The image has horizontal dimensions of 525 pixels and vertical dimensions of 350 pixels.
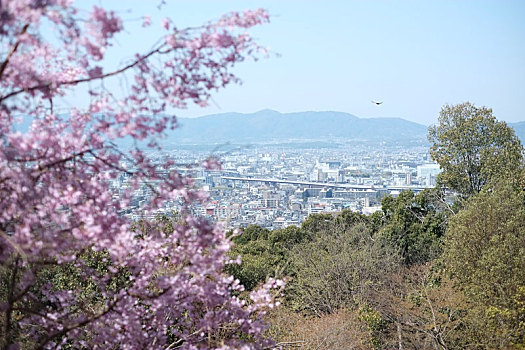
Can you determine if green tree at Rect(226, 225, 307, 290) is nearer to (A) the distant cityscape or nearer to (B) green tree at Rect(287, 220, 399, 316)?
(B) green tree at Rect(287, 220, 399, 316)

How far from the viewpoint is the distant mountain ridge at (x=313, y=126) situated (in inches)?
2781

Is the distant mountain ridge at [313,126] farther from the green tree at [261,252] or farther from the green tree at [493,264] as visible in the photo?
the green tree at [493,264]

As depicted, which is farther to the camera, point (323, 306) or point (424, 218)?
point (424, 218)

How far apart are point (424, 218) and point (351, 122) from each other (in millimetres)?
80482

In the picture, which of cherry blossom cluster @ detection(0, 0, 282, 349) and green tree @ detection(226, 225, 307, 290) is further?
green tree @ detection(226, 225, 307, 290)

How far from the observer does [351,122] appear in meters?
97.8

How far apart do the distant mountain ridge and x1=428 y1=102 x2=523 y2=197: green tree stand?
4570 centimetres

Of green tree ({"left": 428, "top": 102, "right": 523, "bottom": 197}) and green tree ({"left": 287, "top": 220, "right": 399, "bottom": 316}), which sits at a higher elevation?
green tree ({"left": 428, "top": 102, "right": 523, "bottom": 197})

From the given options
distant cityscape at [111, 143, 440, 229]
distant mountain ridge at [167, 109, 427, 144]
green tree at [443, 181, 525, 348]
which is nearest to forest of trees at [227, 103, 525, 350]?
green tree at [443, 181, 525, 348]

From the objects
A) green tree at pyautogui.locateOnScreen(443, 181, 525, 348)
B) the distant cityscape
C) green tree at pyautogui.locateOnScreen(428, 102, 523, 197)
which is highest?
green tree at pyautogui.locateOnScreen(428, 102, 523, 197)

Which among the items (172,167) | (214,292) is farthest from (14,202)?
(214,292)

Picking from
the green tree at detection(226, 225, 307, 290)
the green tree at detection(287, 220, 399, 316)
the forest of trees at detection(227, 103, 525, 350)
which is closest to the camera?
the forest of trees at detection(227, 103, 525, 350)

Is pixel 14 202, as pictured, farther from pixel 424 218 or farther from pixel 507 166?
pixel 424 218

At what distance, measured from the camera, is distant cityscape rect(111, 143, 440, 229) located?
21.5 m
